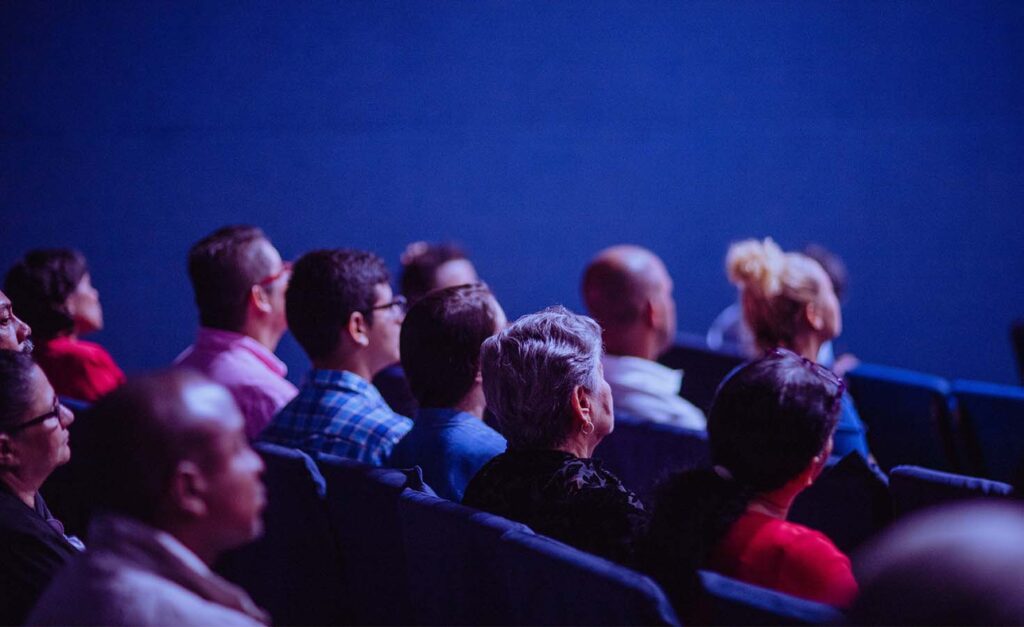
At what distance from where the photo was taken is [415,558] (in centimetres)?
230

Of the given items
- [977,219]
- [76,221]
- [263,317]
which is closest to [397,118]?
[76,221]

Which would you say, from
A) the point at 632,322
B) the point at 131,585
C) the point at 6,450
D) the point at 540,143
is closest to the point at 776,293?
the point at 632,322

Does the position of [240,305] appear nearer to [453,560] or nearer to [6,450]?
[6,450]

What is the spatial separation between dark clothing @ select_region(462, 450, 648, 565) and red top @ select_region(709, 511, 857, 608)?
0.23m

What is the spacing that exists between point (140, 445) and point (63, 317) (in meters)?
2.75

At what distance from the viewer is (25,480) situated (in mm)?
2213

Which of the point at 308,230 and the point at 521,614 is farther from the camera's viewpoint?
the point at 308,230

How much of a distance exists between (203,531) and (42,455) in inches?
34.1

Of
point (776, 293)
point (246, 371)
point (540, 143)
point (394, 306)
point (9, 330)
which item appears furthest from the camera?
point (540, 143)

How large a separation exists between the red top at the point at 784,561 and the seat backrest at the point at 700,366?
2425 mm

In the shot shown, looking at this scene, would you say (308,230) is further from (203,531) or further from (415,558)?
(203,531)

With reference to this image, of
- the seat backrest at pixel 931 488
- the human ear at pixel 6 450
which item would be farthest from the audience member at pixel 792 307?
the human ear at pixel 6 450

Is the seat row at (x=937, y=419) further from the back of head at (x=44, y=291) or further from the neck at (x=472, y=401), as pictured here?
the back of head at (x=44, y=291)

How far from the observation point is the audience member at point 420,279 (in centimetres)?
418
